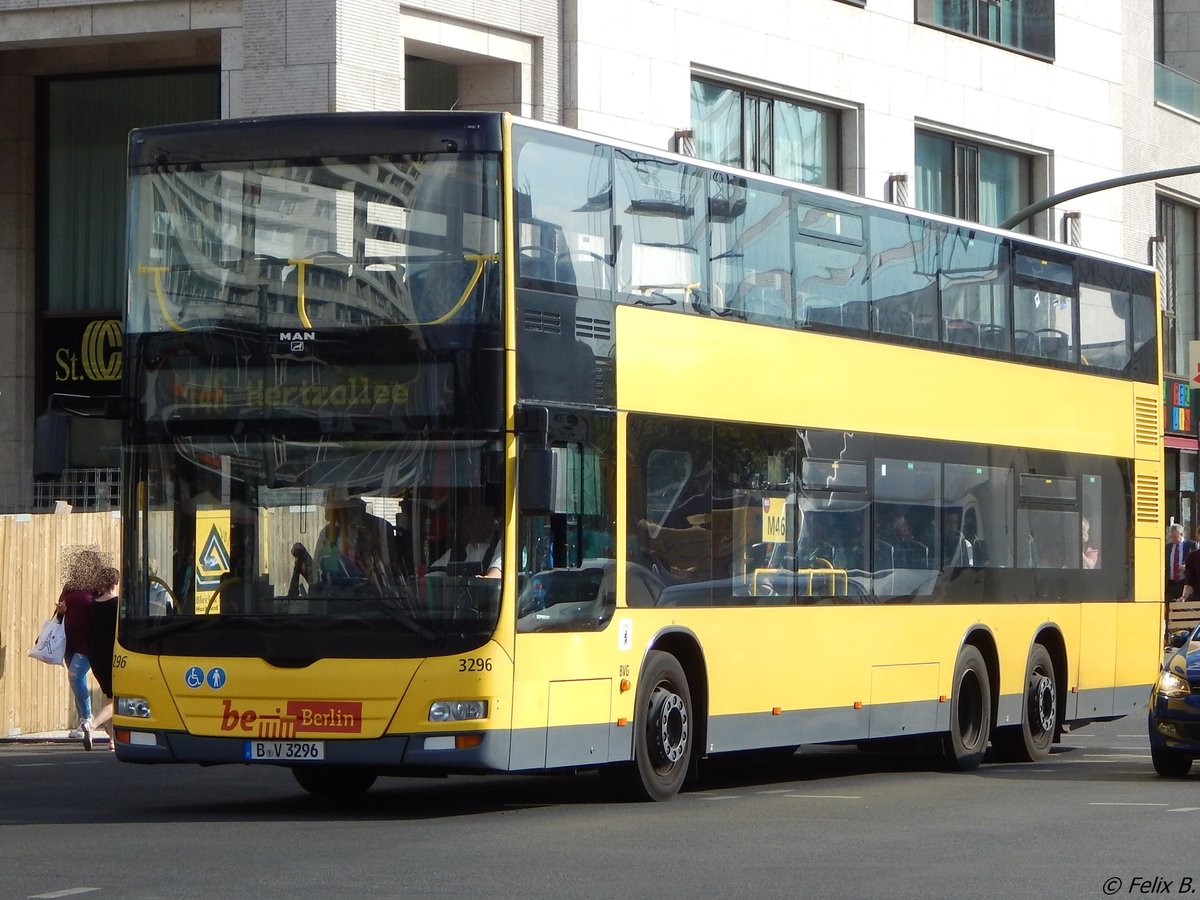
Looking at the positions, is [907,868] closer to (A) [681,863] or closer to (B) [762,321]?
(A) [681,863]

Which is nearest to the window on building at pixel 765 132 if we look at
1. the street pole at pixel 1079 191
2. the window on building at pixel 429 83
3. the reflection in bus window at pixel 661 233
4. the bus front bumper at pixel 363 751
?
the window on building at pixel 429 83

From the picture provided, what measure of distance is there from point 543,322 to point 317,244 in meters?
1.32

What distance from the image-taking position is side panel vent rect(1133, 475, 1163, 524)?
20.4 metres

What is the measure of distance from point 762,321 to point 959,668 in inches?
147

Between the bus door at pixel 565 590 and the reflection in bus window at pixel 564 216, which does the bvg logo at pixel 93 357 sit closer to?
the reflection in bus window at pixel 564 216

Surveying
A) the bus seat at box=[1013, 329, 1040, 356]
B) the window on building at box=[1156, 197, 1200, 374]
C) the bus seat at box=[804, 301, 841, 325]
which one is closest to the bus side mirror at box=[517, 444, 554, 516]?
the bus seat at box=[804, 301, 841, 325]

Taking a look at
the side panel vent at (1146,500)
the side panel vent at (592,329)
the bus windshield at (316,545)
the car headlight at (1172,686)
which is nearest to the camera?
the bus windshield at (316,545)

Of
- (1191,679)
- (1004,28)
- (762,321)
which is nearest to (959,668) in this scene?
(1191,679)

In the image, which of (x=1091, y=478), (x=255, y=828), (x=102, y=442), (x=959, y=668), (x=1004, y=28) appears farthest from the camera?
(x=1004, y=28)

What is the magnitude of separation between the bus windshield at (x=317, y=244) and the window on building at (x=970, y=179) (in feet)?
67.6

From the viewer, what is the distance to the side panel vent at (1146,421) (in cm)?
2045

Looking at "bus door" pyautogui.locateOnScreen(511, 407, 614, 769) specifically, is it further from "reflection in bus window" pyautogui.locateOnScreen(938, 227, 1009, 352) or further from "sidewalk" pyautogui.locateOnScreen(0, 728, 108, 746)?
"sidewalk" pyautogui.locateOnScreen(0, 728, 108, 746)

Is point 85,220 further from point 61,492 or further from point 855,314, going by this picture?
point 855,314

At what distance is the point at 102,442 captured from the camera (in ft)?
90.5
